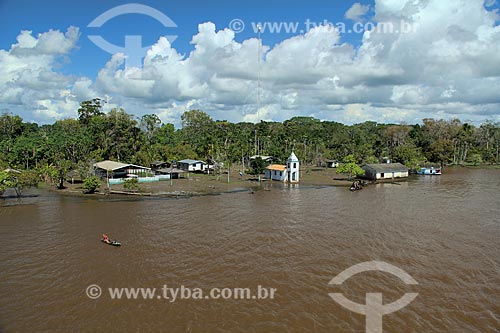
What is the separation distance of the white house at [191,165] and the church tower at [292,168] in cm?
1822

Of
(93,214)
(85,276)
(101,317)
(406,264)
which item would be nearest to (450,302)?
(406,264)

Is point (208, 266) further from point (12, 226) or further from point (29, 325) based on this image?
point (12, 226)

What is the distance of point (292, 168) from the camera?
50062 millimetres

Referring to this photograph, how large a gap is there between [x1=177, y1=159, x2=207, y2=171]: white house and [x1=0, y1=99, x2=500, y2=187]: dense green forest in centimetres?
185

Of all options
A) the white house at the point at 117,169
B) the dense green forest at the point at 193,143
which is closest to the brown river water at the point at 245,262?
the white house at the point at 117,169

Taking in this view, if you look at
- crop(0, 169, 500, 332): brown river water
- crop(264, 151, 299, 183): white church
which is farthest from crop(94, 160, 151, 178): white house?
crop(264, 151, 299, 183): white church

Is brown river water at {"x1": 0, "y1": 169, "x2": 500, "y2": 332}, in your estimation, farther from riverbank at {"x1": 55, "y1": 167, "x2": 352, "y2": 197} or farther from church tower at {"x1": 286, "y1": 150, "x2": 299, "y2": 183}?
church tower at {"x1": 286, "y1": 150, "x2": 299, "y2": 183}

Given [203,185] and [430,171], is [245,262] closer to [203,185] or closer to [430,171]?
[203,185]

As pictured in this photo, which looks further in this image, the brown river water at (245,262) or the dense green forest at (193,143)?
the dense green forest at (193,143)

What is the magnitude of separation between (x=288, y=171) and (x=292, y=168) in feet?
3.63

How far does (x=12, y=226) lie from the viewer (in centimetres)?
2505

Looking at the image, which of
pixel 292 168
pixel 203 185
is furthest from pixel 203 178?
pixel 292 168

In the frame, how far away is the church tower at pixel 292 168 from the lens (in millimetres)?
49781

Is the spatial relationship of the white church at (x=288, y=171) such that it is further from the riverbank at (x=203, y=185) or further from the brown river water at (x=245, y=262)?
the brown river water at (x=245, y=262)
